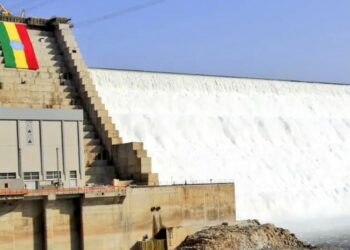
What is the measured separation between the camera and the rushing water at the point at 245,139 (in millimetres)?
51625

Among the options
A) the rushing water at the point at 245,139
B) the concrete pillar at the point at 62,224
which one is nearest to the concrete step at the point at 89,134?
the rushing water at the point at 245,139

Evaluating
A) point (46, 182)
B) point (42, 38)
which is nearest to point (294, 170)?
point (42, 38)

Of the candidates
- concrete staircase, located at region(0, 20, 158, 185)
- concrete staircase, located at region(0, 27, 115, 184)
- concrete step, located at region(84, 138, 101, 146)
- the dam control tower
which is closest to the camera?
the dam control tower

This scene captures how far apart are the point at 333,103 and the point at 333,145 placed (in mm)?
8994

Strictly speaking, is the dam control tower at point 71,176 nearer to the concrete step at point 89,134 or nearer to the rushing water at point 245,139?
the concrete step at point 89,134

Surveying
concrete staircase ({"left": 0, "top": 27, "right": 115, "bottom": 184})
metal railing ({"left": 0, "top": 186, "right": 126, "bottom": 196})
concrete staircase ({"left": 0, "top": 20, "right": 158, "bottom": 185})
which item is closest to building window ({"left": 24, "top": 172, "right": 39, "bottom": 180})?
metal railing ({"left": 0, "top": 186, "right": 126, "bottom": 196})

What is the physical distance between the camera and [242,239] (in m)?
36.7

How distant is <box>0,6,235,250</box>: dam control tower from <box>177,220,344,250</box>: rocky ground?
0.97 meters

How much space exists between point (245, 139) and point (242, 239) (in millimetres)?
22883

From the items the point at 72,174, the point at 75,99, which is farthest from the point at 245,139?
the point at 72,174

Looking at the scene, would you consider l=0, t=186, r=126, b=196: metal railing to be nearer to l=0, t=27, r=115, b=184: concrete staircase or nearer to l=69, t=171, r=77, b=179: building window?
l=69, t=171, r=77, b=179: building window

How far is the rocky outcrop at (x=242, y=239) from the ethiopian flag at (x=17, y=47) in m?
16.0

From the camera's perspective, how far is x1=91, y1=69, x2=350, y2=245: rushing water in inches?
2032

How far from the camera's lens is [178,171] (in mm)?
49625
